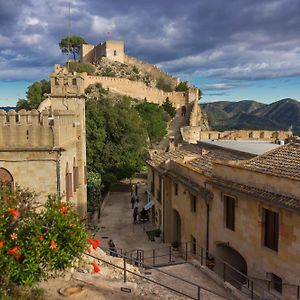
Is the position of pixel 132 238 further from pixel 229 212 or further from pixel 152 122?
pixel 152 122

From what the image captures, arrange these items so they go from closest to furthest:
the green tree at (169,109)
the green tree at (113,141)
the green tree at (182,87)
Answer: the green tree at (113,141) < the green tree at (169,109) < the green tree at (182,87)

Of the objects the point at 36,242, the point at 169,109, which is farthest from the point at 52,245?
the point at 169,109

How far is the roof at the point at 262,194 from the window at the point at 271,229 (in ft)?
2.08

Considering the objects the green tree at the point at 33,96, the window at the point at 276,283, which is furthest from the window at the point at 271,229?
the green tree at the point at 33,96

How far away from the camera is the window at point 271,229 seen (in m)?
14.1

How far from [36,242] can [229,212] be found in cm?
1088

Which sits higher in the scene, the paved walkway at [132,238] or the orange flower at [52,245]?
A: the orange flower at [52,245]

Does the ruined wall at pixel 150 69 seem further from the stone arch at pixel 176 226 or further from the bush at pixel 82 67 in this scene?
the stone arch at pixel 176 226

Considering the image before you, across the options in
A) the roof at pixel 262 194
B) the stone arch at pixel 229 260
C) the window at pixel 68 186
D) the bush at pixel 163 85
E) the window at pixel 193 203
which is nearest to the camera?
the roof at pixel 262 194

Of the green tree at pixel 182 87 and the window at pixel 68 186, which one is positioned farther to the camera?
the green tree at pixel 182 87

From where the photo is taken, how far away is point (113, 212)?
3403 cm

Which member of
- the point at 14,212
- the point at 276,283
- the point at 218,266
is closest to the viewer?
the point at 14,212

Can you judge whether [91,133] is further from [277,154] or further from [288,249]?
[288,249]

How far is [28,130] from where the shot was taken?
16.3m
